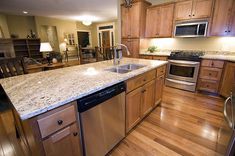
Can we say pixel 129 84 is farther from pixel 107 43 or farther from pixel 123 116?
pixel 107 43

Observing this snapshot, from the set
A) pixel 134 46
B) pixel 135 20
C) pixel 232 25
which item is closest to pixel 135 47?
pixel 134 46

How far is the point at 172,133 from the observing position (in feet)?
6.17

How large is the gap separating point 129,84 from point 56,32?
774 cm

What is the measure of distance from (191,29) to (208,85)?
4.81 feet

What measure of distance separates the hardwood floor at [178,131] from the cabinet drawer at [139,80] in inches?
29.0

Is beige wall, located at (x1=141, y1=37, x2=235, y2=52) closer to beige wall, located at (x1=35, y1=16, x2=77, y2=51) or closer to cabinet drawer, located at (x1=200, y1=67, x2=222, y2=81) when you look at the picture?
cabinet drawer, located at (x1=200, y1=67, x2=222, y2=81)

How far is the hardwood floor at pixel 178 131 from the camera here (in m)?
1.59

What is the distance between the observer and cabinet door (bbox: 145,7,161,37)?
3734 mm

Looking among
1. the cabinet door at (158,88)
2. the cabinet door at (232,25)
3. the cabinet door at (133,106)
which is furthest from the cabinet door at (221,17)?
the cabinet door at (133,106)

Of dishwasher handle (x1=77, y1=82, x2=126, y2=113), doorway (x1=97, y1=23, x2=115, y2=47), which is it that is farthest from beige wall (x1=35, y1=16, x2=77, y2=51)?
dishwasher handle (x1=77, y1=82, x2=126, y2=113)

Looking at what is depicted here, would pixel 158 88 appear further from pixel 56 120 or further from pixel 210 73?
pixel 56 120

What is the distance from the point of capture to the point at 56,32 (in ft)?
25.1

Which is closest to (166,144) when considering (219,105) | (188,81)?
(219,105)

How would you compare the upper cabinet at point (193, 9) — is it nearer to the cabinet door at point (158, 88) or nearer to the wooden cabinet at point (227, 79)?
the wooden cabinet at point (227, 79)
